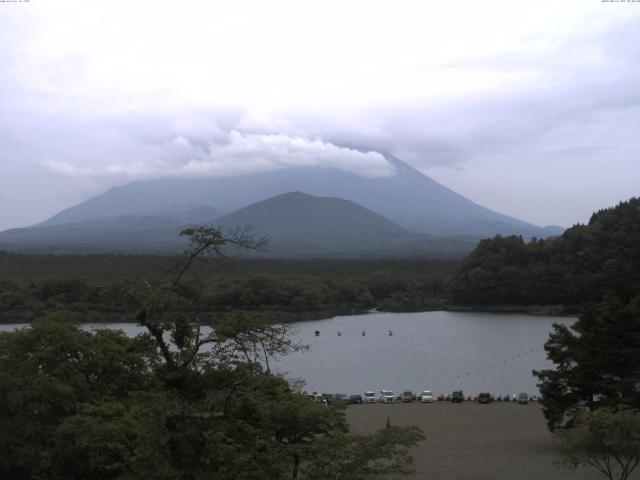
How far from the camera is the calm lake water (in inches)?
802

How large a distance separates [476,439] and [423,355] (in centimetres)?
1300

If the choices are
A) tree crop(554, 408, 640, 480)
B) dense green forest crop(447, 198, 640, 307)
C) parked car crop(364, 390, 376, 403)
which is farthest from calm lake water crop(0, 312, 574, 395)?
tree crop(554, 408, 640, 480)

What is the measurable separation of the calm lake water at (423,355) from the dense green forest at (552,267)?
483 cm

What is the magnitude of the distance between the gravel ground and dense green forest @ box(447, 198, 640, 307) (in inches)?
1023

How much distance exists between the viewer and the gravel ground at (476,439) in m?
10.2

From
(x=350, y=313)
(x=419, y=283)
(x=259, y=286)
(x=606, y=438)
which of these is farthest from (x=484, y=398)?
(x=419, y=283)

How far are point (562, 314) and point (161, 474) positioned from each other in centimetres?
3704

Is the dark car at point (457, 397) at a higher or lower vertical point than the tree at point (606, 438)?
lower

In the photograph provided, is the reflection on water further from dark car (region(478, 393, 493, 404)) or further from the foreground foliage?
the foreground foliage

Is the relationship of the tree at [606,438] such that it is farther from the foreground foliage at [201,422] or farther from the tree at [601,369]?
the foreground foliage at [201,422]

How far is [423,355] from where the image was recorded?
25469 mm

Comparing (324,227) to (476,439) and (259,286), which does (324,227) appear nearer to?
(259,286)

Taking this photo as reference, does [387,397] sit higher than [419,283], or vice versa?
[419,283]

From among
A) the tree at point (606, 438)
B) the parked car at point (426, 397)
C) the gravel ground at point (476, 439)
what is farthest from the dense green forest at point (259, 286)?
the tree at point (606, 438)
